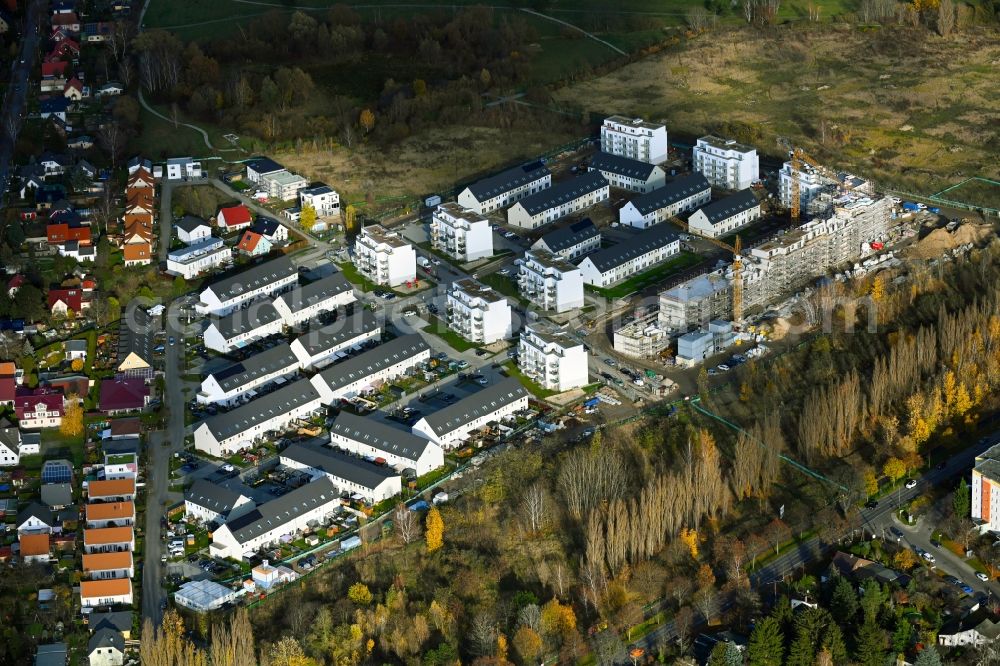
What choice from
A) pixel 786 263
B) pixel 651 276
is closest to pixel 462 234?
pixel 651 276

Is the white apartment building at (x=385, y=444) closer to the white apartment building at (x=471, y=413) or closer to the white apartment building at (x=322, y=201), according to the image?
the white apartment building at (x=471, y=413)

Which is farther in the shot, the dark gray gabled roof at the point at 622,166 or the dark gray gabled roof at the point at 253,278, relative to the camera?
the dark gray gabled roof at the point at 622,166

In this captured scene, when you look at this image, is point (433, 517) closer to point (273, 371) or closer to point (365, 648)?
point (365, 648)

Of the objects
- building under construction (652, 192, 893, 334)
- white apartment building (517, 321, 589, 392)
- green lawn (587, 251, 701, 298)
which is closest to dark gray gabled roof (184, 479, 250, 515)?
white apartment building (517, 321, 589, 392)

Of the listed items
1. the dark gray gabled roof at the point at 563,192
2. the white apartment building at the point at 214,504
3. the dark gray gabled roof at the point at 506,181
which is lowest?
the white apartment building at the point at 214,504

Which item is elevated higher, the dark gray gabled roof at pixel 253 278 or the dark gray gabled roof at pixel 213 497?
the dark gray gabled roof at pixel 253 278

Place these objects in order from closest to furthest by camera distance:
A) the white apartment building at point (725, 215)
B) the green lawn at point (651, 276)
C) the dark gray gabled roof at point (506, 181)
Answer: the green lawn at point (651, 276) → the white apartment building at point (725, 215) → the dark gray gabled roof at point (506, 181)

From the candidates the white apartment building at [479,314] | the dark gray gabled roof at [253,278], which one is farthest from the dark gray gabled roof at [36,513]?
the white apartment building at [479,314]

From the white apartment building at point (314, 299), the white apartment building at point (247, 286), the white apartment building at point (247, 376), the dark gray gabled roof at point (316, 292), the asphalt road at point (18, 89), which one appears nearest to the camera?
the white apartment building at point (247, 376)
